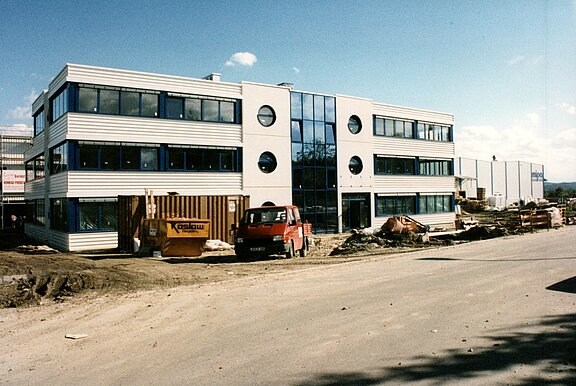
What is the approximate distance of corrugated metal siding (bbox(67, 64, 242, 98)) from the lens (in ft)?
77.7

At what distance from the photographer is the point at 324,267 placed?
15.4 meters

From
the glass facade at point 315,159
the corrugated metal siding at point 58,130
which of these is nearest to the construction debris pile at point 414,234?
the glass facade at point 315,159

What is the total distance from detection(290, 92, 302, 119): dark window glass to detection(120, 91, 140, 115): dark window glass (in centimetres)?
969

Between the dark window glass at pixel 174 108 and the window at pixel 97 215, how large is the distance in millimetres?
5538

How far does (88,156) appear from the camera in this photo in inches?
941

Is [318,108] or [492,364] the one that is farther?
[318,108]

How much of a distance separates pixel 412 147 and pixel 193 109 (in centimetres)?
1791

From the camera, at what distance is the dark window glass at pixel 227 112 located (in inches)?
1106

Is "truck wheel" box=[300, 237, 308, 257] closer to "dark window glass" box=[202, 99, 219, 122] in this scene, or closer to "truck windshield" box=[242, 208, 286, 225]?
"truck windshield" box=[242, 208, 286, 225]

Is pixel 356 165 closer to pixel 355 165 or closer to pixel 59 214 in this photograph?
pixel 355 165

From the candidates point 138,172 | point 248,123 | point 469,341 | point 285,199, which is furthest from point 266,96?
point 469,341

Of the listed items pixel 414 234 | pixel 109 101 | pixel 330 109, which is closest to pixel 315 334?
pixel 414 234

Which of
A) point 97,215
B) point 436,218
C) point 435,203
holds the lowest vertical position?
point 436,218

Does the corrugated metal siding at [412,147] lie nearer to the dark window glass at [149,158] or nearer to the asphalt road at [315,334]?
the dark window glass at [149,158]
